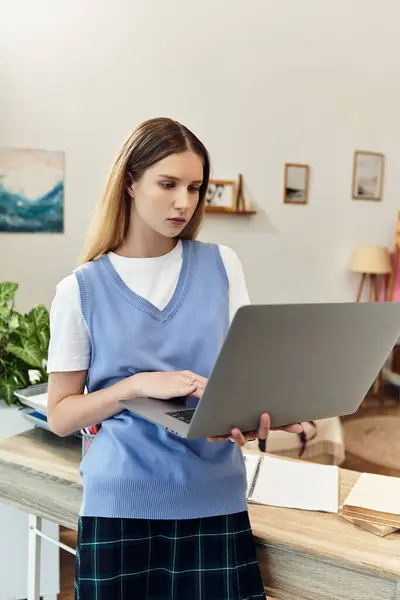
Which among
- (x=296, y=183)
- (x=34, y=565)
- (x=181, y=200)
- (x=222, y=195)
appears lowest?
(x=34, y=565)

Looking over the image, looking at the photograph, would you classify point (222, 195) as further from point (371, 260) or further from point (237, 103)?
point (371, 260)

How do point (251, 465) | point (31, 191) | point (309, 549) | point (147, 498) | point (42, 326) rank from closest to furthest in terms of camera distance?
point (147, 498), point (309, 549), point (251, 465), point (42, 326), point (31, 191)

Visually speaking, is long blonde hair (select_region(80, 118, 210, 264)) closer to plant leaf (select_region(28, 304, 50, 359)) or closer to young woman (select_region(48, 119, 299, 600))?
young woman (select_region(48, 119, 299, 600))

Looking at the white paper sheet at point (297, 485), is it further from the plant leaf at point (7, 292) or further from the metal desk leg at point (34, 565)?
the plant leaf at point (7, 292)

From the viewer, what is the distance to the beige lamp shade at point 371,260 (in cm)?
541

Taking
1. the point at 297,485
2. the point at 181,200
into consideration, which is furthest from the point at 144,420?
the point at 297,485

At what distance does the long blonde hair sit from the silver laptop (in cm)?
34

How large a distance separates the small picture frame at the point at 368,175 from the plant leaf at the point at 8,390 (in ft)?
13.4

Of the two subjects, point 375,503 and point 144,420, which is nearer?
point 144,420

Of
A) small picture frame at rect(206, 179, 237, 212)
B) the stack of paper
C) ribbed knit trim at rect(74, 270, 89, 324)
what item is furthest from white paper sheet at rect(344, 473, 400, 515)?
small picture frame at rect(206, 179, 237, 212)

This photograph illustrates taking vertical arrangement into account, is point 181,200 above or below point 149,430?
above

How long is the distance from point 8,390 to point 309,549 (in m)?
1.30

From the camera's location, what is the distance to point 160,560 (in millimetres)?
1193

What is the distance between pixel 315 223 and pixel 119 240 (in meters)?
4.40
